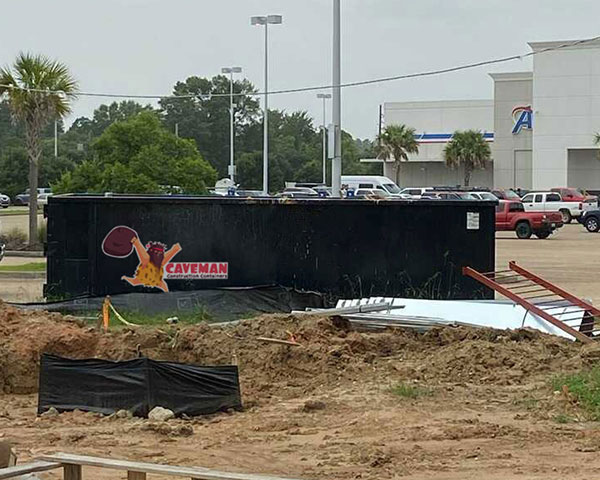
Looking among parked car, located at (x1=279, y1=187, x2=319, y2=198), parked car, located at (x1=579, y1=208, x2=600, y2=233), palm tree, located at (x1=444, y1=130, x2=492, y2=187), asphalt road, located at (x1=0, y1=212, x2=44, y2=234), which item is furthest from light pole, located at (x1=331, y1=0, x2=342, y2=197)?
palm tree, located at (x1=444, y1=130, x2=492, y2=187)

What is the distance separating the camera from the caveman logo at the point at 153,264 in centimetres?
2017

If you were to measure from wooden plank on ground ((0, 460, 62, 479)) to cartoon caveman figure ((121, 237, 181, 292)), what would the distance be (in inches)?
508

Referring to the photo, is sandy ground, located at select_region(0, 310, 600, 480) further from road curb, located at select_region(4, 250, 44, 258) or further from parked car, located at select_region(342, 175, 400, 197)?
parked car, located at select_region(342, 175, 400, 197)

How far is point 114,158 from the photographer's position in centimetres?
3366

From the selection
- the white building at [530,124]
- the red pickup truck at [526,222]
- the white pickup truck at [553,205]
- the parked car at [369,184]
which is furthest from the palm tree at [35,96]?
the white building at [530,124]

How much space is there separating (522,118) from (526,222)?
151 ft

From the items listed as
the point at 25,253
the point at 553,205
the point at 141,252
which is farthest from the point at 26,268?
the point at 553,205

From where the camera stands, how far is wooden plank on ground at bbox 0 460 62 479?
670 centimetres

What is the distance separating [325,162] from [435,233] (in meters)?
89.1

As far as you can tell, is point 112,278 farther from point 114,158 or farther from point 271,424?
point 114,158

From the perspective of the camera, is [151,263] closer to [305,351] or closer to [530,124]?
[305,351]

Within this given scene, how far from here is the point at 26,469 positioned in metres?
6.85

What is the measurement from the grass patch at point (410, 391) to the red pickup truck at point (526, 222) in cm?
3423

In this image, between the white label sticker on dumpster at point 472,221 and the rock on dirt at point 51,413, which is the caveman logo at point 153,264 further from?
the rock on dirt at point 51,413
